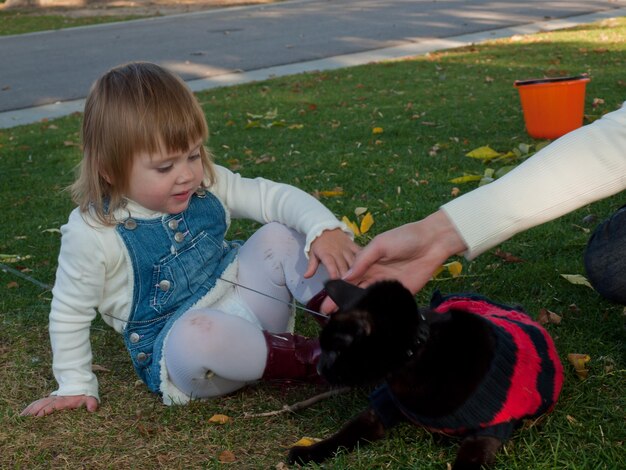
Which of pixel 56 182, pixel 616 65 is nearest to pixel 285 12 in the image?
pixel 616 65

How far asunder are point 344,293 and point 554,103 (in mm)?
3618

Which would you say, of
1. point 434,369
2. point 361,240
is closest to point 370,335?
point 434,369

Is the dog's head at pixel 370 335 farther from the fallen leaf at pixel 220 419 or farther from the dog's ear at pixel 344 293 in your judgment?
the fallen leaf at pixel 220 419

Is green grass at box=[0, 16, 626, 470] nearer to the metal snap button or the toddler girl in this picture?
the toddler girl

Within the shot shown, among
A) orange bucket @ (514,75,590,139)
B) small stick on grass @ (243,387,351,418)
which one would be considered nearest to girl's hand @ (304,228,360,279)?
small stick on grass @ (243,387,351,418)

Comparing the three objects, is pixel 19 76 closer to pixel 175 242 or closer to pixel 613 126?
pixel 175 242

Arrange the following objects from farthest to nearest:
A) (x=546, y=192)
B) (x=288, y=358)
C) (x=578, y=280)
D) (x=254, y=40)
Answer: (x=254, y=40) → (x=578, y=280) → (x=288, y=358) → (x=546, y=192)

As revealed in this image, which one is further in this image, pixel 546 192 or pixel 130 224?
pixel 130 224

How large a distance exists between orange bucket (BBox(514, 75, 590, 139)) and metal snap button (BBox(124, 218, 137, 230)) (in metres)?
3.27

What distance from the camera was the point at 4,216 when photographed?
16.4 feet

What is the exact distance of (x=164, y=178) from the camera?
8.52 feet

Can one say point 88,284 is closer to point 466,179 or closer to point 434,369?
point 434,369

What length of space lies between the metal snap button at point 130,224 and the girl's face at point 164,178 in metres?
0.07

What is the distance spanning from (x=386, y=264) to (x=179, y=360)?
0.72 metres
